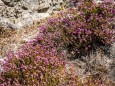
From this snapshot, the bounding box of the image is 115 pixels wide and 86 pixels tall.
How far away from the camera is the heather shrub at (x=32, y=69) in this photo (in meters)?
6.50

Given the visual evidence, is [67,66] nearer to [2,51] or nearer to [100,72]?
[100,72]

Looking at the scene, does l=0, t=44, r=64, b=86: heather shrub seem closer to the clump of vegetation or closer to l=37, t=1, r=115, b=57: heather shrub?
the clump of vegetation

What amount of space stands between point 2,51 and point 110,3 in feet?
11.9

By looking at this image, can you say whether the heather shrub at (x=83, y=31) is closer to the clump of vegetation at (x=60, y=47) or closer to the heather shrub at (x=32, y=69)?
the clump of vegetation at (x=60, y=47)

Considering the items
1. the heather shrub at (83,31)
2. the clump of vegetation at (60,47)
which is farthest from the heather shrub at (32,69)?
the heather shrub at (83,31)

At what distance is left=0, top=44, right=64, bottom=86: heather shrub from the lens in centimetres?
650

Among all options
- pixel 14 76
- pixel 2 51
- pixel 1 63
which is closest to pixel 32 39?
pixel 2 51

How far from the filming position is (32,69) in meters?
6.70

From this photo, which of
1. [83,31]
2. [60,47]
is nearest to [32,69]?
[60,47]

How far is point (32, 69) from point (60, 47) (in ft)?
5.20

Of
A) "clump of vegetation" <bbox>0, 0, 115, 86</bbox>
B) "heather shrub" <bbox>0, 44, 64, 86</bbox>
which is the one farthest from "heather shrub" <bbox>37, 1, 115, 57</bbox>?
"heather shrub" <bbox>0, 44, 64, 86</bbox>

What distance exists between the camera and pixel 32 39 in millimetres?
8773

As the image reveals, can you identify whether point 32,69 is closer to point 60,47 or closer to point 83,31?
point 60,47

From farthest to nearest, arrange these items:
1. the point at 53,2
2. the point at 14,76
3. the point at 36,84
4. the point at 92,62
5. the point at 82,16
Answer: the point at 53,2 < the point at 82,16 < the point at 92,62 < the point at 14,76 < the point at 36,84
